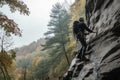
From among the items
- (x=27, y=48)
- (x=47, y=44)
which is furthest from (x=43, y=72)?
(x=27, y=48)

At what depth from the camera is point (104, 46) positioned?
42.3 ft

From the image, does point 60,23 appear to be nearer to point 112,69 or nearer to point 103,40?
point 103,40

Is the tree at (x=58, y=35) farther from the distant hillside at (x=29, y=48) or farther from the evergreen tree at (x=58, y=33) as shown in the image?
the distant hillside at (x=29, y=48)

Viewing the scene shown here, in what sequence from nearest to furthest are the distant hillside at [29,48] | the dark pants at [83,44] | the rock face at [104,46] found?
the rock face at [104,46]
the dark pants at [83,44]
the distant hillside at [29,48]

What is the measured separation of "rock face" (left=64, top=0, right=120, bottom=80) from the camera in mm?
10799

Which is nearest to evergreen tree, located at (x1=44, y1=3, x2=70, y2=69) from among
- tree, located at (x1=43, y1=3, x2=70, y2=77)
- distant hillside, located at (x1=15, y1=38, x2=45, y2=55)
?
tree, located at (x1=43, y1=3, x2=70, y2=77)

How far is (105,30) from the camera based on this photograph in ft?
44.4

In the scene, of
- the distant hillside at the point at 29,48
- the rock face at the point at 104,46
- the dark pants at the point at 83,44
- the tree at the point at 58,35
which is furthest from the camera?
the distant hillside at the point at 29,48

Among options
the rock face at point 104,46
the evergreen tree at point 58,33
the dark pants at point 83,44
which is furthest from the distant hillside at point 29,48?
the dark pants at point 83,44

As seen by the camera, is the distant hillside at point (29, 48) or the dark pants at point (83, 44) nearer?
the dark pants at point (83, 44)

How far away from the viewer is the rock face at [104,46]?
10.8 metres

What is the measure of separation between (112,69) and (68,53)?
102ft

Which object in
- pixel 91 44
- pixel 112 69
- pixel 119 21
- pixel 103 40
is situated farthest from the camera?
pixel 91 44

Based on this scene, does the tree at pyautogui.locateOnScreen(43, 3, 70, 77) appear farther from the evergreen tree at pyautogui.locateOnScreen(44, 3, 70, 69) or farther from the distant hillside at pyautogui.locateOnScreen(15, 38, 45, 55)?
the distant hillside at pyautogui.locateOnScreen(15, 38, 45, 55)
